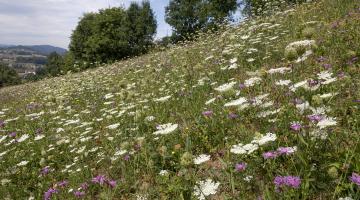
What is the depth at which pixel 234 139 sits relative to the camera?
175 inches

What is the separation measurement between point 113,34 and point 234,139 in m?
57.2

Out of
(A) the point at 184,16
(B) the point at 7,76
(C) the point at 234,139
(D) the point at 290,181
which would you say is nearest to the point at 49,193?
(C) the point at 234,139

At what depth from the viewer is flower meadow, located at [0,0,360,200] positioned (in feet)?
10.5

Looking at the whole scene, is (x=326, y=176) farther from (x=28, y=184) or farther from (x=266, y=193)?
(x=28, y=184)

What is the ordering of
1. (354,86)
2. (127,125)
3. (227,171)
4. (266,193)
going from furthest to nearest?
(127,125) < (354,86) < (227,171) < (266,193)

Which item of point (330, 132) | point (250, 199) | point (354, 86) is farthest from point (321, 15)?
point (250, 199)

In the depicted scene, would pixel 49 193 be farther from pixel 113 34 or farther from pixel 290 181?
pixel 113 34

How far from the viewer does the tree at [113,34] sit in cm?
5400

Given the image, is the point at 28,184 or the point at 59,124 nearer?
the point at 28,184

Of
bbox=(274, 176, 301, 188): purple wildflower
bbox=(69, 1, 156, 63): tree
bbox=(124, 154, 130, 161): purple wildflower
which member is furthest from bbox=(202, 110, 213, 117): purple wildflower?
bbox=(69, 1, 156, 63): tree

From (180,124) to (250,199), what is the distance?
2677mm

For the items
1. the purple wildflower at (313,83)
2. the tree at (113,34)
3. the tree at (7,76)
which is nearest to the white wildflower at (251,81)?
the purple wildflower at (313,83)

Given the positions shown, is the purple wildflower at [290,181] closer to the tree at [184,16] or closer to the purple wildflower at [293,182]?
the purple wildflower at [293,182]

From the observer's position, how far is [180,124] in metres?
5.92
